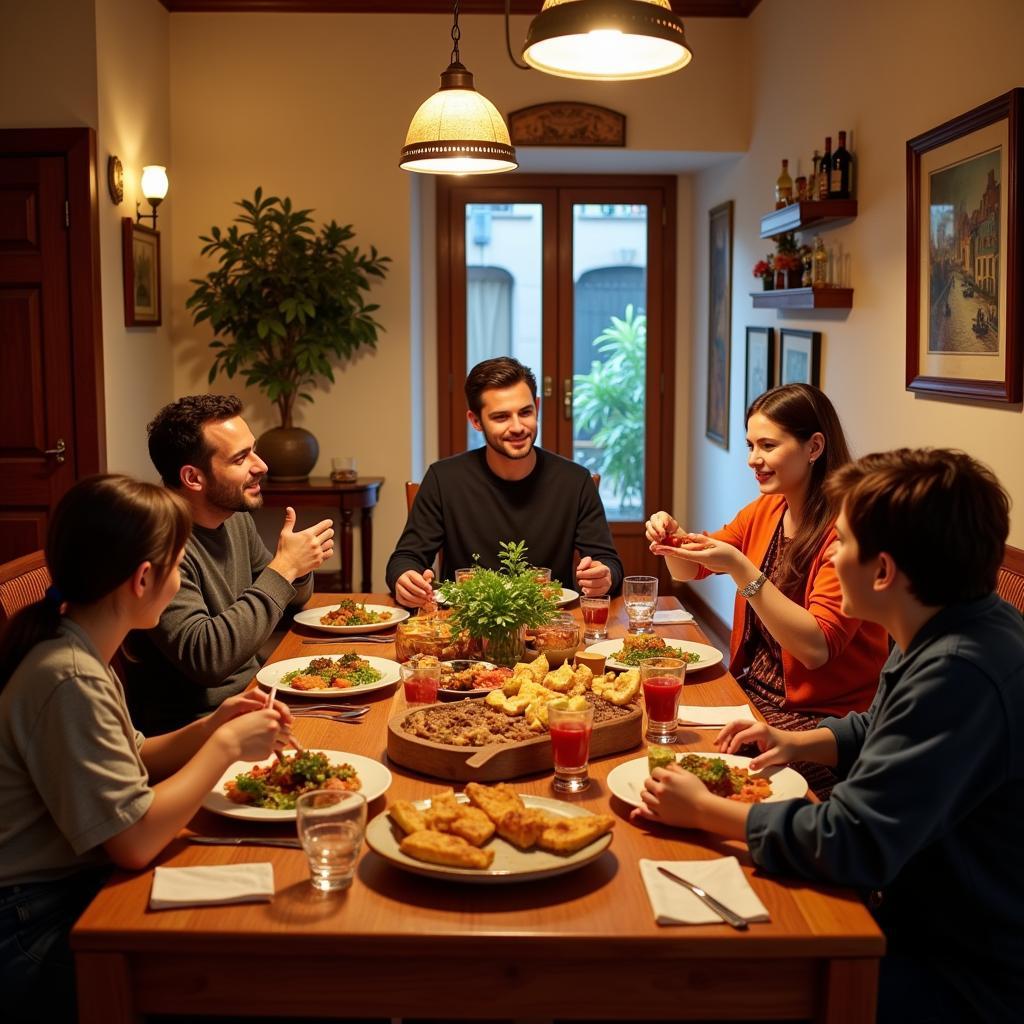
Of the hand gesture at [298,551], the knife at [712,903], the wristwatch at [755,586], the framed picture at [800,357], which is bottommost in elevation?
the knife at [712,903]

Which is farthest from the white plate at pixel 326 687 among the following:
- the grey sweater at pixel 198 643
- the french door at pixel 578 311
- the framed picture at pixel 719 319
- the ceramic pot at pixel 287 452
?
the french door at pixel 578 311

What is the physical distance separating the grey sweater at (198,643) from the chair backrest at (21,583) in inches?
8.9

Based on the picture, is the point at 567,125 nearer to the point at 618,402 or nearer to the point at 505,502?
the point at 618,402

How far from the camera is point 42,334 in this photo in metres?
4.93

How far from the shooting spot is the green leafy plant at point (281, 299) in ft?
18.4

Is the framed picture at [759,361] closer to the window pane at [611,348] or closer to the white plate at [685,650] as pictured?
the window pane at [611,348]

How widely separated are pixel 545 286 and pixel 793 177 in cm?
220

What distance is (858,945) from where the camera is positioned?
56.1 inches

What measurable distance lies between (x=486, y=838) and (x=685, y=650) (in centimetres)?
117

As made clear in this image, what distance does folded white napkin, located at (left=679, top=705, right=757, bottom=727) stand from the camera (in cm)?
221

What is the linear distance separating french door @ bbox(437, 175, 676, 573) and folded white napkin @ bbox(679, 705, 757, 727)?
4870 mm

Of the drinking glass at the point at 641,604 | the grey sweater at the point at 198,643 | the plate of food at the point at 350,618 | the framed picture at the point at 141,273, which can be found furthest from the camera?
the framed picture at the point at 141,273

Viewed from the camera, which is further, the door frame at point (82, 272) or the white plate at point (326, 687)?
the door frame at point (82, 272)

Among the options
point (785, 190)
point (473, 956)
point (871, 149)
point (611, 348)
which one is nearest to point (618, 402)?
point (611, 348)
